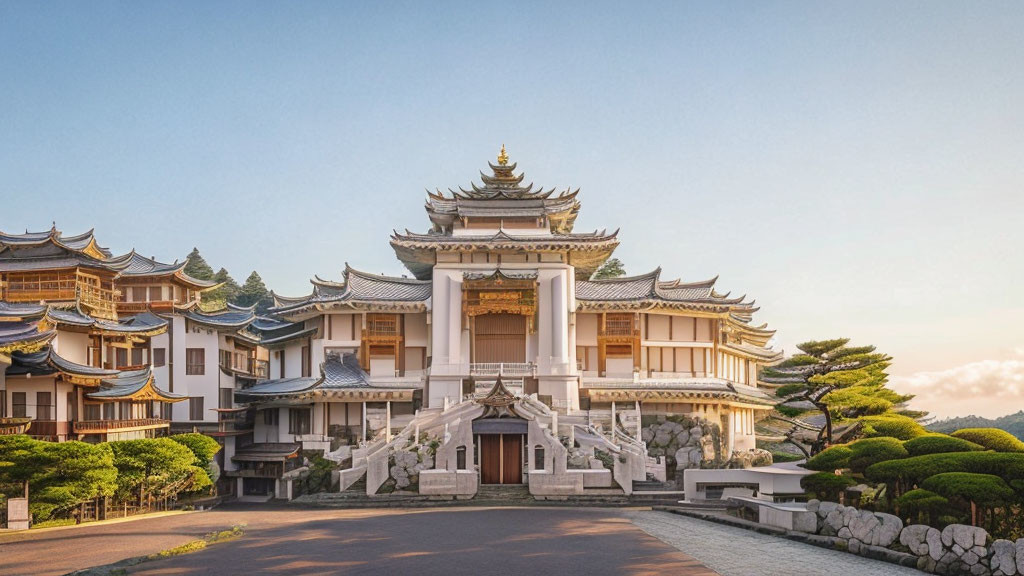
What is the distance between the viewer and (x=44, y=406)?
3259cm

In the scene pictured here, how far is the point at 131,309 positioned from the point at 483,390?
64.5ft

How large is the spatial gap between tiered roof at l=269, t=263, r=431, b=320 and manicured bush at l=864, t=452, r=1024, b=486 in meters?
27.3

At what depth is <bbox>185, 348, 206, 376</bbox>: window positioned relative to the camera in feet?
149

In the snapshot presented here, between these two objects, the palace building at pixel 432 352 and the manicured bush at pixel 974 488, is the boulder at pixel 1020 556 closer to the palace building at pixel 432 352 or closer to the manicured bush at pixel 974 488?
the manicured bush at pixel 974 488

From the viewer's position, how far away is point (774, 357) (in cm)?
5459

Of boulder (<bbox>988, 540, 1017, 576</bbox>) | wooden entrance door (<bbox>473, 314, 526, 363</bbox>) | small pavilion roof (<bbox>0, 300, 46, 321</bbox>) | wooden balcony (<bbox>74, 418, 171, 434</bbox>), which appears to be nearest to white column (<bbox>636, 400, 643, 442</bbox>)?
wooden entrance door (<bbox>473, 314, 526, 363</bbox>)

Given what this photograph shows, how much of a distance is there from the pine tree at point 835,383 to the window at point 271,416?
1038 inches

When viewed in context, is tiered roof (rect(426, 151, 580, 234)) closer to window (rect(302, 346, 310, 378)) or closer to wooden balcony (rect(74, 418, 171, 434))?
window (rect(302, 346, 310, 378))

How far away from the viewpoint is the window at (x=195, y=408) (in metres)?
45.0

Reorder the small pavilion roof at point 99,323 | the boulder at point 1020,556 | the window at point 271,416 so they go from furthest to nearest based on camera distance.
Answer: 1. the window at point 271,416
2. the small pavilion roof at point 99,323
3. the boulder at point 1020,556

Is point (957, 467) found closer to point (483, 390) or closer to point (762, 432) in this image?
point (483, 390)

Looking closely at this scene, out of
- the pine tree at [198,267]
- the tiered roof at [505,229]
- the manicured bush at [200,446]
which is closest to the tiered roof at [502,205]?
the tiered roof at [505,229]

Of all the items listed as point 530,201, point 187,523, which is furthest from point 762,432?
point 187,523

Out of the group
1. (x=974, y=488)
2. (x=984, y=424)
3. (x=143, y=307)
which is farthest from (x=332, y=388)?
(x=984, y=424)
